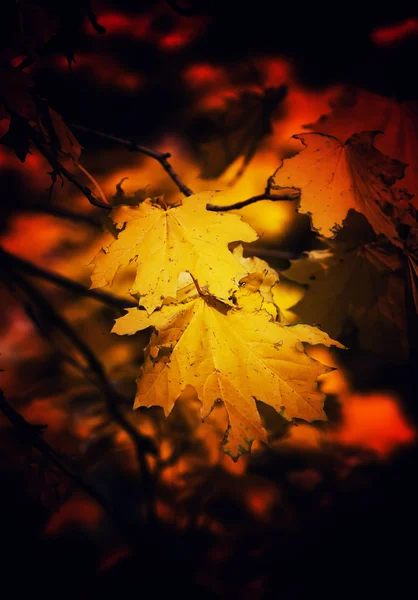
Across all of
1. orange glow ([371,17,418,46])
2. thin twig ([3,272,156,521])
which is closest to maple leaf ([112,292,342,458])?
thin twig ([3,272,156,521])

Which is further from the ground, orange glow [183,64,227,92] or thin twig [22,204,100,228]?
orange glow [183,64,227,92]

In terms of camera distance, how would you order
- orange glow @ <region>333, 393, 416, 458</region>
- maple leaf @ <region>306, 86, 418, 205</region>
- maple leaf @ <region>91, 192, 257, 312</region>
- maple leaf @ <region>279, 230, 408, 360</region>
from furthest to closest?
orange glow @ <region>333, 393, 416, 458</region>
maple leaf @ <region>279, 230, 408, 360</region>
maple leaf @ <region>306, 86, 418, 205</region>
maple leaf @ <region>91, 192, 257, 312</region>

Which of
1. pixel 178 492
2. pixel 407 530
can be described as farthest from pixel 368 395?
pixel 178 492

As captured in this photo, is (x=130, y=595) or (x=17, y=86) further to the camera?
(x=130, y=595)

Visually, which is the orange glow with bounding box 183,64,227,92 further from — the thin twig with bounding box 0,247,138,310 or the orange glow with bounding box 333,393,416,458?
the orange glow with bounding box 333,393,416,458

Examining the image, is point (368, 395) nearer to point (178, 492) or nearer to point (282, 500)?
point (282, 500)

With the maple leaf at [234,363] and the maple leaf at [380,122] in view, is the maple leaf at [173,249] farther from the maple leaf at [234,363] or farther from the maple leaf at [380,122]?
the maple leaf at [380,122]
